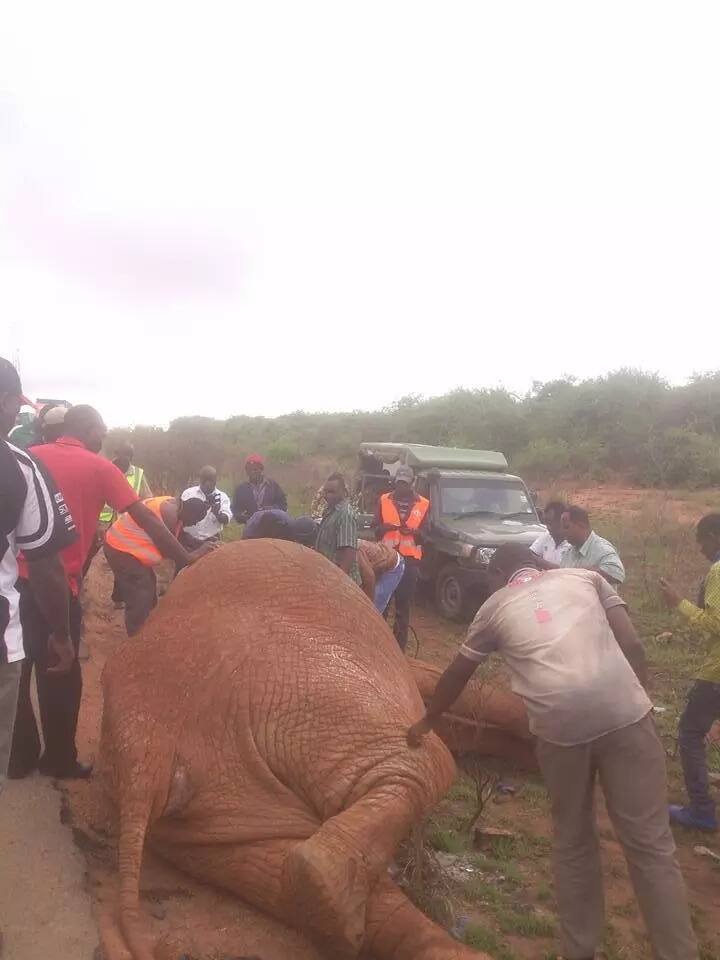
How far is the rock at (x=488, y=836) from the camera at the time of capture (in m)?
3.88

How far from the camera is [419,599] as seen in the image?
33.5 ft

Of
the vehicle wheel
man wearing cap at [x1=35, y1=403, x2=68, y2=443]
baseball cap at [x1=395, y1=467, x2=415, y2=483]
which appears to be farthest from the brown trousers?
the vehicle wheel

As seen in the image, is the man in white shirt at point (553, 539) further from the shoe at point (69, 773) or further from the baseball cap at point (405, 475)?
the shoe at point (69, 773)

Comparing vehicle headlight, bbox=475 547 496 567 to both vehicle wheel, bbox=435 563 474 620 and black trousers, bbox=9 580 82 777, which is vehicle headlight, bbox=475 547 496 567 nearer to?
vehicle wheel, bbox=435 563 474 620

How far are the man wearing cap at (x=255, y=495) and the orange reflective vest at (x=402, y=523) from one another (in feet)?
3.62

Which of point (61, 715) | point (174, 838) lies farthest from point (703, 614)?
point (61, 715)

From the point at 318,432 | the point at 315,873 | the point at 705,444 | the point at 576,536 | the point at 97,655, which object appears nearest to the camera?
the point at 315,873

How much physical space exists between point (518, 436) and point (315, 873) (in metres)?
22.9

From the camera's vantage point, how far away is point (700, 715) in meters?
4.13

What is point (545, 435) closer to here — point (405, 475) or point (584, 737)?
point (405, 475)

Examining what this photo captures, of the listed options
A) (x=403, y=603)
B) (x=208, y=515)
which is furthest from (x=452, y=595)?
(x=208, y=515)

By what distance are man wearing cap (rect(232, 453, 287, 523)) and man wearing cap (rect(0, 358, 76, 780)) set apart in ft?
15.8

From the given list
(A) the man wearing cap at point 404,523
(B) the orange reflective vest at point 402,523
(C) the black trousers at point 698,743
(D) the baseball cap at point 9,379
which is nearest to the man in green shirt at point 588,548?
(C) the black trousers at point 698,743

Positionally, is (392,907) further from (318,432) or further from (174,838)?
(318,432)
